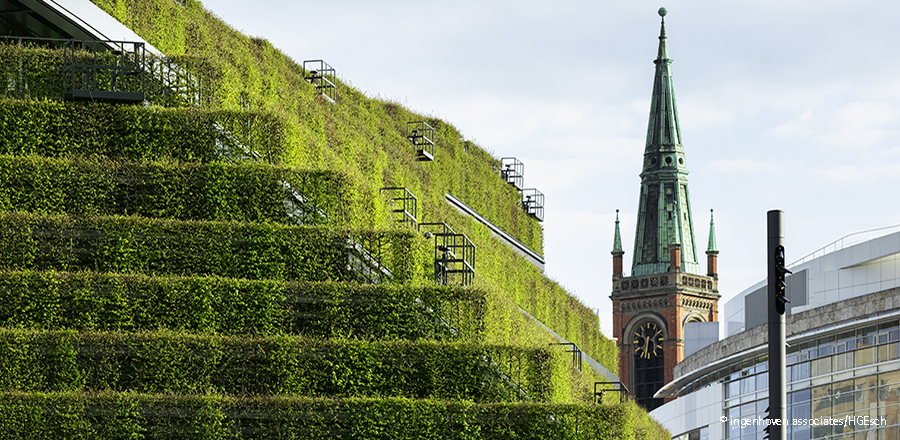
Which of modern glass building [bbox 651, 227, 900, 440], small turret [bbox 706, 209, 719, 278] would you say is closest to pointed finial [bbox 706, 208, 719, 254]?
small turret [bbox 706, 209, 719, 278]

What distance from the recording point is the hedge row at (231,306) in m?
21.2

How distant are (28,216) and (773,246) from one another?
579 inches

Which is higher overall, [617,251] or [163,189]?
[617,251]

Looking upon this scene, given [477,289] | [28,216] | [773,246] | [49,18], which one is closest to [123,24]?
[49,18]

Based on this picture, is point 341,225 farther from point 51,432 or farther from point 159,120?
point 51,432

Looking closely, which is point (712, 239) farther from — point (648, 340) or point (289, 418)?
point (289, 418)

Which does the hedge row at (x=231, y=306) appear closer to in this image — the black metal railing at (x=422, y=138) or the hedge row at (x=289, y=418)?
the hedge row at (x=289, y=418)

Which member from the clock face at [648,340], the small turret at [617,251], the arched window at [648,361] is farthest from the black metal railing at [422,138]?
the small turret at [617,251]

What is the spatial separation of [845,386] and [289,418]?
84.3ft

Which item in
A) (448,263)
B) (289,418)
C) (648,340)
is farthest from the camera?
(648,340)

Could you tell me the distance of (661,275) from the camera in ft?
406

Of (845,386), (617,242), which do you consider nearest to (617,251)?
(617,242)

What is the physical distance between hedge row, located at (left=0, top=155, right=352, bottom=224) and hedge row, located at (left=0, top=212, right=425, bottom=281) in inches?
45.0

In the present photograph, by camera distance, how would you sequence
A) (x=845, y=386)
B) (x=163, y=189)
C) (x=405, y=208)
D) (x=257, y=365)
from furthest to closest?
(x=845, y=386) → (x=405, y=208) → (x=163, y=189) → (x=257, y=365)
